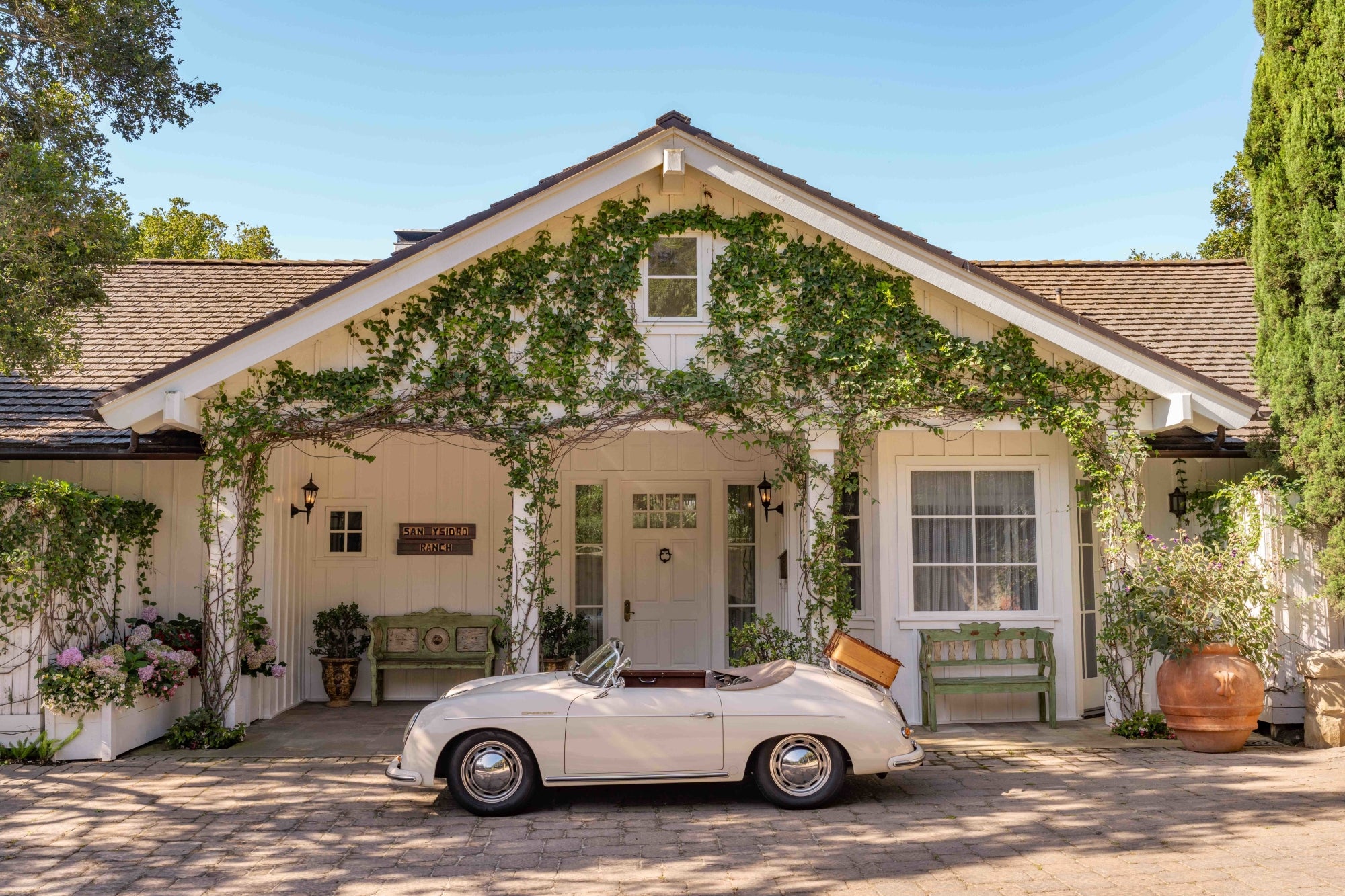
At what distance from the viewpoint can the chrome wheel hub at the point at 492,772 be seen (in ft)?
21.5

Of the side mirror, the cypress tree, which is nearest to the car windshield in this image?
the side mirror

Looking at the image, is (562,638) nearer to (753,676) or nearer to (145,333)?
(753,676)

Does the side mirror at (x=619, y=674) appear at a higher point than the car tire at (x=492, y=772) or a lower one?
higher

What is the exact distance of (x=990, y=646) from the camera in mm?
9758

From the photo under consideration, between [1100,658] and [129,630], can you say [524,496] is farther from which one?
[1100,658]

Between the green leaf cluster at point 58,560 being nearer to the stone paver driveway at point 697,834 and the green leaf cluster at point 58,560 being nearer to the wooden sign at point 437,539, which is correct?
the stone paver driveway at point 697,834

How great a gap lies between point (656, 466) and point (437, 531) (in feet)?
8.52

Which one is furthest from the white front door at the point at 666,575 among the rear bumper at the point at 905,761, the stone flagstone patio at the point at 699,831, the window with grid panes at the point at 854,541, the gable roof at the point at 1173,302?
the rear bumper at the point at 905,761

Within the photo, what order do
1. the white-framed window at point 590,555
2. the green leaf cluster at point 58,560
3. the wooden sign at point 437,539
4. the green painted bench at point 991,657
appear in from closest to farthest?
1. the green leaf cluster at point 58,560
2. the green painted bench at point 991,657
3. the wooden sign at point 437,539
4. the white-framed window at point 590,555

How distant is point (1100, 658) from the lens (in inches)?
369

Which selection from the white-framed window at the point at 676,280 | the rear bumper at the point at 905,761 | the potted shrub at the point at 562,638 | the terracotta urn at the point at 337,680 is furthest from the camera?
the potted shrub at the point at 562,638

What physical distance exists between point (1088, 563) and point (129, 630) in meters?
9.18

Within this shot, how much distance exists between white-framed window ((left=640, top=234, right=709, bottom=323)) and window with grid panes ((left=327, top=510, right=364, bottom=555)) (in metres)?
4.57

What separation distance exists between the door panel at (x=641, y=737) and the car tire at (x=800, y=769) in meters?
0.34
